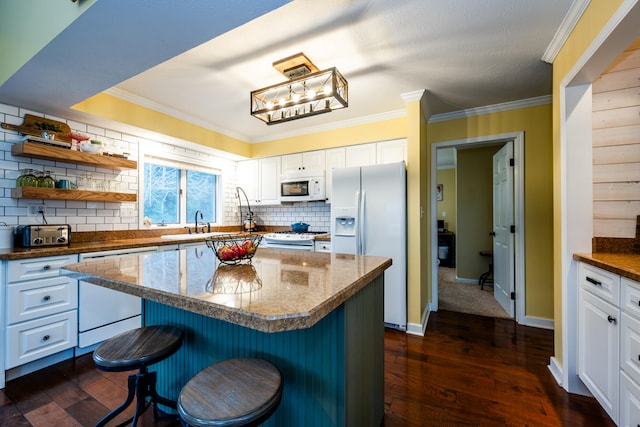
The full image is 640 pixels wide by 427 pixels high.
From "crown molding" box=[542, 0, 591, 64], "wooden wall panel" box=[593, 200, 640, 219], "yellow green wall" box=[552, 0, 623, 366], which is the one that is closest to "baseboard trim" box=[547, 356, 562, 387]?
"yellow green wall" box=[552, 0, 623, 366]

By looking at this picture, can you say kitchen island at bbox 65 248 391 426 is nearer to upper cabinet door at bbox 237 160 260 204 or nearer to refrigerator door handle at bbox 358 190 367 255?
refrigerator door handle at bbox 358 190 367 255

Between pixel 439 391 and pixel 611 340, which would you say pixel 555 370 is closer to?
pixel 611 340

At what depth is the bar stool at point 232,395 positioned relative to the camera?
834 millimetres

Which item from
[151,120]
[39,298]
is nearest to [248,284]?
[39,298]

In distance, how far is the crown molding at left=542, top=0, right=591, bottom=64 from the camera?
5.34 ft

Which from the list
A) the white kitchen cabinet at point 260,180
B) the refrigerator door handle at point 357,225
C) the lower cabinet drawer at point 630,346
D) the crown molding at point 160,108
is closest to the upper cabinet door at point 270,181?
the white kitchen cabinet at point 260,180

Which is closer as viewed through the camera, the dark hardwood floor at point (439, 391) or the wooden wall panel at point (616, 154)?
the dark hardwood floor at point (439, 391)

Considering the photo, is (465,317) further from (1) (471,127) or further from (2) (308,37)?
(2) (308,37)

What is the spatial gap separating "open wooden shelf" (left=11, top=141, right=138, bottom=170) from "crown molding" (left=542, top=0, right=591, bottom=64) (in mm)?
3851

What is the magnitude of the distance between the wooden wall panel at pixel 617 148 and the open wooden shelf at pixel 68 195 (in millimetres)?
4123

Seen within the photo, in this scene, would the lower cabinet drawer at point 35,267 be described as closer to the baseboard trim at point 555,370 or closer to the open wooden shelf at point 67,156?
the open wooden shelf at point 67,156

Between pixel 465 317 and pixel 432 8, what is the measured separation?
311cm

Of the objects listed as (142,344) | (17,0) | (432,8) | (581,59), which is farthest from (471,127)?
(17,0)

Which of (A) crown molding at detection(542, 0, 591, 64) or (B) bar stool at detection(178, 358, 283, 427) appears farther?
(A) crown molding at detection(542, 0, 591, 64)
